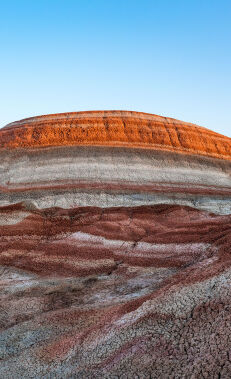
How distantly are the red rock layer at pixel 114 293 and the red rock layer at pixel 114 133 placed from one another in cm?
534

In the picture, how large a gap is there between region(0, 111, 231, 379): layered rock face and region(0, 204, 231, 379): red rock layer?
0.02 m

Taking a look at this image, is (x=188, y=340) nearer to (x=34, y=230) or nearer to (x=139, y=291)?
(x=139, y=291)

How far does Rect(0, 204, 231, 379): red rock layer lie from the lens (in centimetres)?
387

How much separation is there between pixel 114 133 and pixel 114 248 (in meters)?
9.42

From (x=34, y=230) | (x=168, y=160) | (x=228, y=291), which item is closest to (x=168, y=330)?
(x=228, y=291)

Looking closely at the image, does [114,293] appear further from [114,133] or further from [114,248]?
[114,133]

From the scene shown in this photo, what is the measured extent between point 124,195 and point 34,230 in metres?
4.18

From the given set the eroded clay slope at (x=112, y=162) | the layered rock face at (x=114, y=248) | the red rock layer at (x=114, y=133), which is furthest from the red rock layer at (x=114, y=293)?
the red rock layer at (x=114, y=133)

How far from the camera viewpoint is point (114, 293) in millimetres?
7715

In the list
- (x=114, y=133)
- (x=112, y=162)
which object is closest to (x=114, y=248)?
(x=112, y=162)

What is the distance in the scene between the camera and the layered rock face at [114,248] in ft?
13.5

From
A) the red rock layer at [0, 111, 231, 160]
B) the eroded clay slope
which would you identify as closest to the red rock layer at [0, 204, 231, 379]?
the eroded clay slope

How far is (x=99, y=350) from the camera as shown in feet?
14.4

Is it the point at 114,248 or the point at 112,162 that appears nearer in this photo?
the point at 114,248
